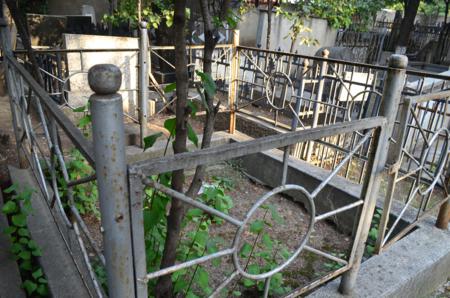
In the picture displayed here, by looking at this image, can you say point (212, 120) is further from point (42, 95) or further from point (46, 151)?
point (46, 151)

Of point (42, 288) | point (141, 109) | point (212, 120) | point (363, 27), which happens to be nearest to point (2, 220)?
point (42, 288)

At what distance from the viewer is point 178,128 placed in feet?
4.84

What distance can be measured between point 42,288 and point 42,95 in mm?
979

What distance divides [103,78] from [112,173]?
230mm

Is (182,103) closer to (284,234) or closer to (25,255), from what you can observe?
(25,255)

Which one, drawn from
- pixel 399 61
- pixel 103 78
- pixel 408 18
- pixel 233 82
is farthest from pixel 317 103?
pixel 408 18

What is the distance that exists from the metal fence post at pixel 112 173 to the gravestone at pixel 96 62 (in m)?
3.85

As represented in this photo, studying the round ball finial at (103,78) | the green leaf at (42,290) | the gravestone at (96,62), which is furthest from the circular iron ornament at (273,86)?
the round ball finial at (103,78)

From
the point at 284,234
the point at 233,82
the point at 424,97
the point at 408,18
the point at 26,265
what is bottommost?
the point at 284,234

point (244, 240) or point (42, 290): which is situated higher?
point (42, 290)

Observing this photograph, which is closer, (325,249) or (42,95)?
(42,95)

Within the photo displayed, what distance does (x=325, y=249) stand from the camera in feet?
9.89

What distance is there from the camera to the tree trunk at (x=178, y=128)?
1.37m

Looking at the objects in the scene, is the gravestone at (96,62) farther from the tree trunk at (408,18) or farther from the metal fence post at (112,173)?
the tree trunk at (408,18)
